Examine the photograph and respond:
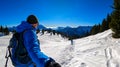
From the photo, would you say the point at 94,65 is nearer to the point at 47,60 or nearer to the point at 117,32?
the point at 47,60

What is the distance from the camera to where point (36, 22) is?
11.0 feet

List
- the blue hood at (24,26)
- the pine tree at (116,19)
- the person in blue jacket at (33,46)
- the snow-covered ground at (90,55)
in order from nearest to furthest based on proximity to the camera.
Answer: the person in blue jacket at (33,46) → the blue hood at (24,26) → the snow-covered ground at (90,55) → the pine tree at (116,19)

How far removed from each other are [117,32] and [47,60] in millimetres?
27297

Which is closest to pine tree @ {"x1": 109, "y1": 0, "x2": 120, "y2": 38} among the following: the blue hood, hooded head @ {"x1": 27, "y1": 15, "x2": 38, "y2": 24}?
hooded head @ {"x1": 27, "y1": 15, "x2": 38, "y2": 24}

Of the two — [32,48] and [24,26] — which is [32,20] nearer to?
[24,26]

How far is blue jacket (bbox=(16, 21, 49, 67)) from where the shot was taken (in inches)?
108

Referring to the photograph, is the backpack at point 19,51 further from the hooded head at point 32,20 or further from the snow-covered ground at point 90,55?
the snow-covered ground at point 90,55

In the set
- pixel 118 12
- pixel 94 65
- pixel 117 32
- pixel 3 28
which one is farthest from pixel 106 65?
pixel 3 28

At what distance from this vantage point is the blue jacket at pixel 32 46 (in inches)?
108

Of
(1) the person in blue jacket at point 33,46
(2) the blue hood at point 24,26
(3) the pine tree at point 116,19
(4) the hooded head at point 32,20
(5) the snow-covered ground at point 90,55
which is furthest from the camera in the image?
(3) the pine tree at point 116,19

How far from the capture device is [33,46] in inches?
112

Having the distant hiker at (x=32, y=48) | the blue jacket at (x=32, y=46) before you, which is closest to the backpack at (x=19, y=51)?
the distant hiker at (x=32, y=48)

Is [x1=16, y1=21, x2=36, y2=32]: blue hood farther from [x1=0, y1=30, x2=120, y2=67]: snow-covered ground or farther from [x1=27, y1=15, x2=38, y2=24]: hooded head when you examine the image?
[x1=0, y1=30, x2=120, y2=67]: snow-covered ground

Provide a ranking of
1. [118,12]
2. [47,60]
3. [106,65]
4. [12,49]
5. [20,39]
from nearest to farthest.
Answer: [47,60], [20,39], [12,49], [106,65], [118,12]
